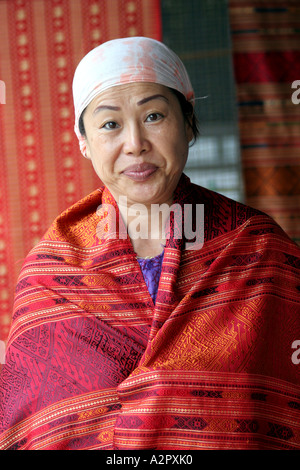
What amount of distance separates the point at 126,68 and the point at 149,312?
646 mm

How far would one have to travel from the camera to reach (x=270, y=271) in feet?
4.93

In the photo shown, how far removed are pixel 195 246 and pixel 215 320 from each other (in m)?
0.23

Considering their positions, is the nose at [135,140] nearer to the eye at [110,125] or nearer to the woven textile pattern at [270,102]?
the eye at [110,125]

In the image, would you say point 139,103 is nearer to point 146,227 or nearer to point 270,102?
point 146,227

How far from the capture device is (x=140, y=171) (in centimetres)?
141

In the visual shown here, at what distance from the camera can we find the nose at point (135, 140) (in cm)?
137

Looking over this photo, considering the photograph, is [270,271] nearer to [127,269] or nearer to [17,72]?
[127,269]

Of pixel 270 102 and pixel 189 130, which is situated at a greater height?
pixel 270 102

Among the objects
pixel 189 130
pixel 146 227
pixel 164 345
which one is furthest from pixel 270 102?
pixel 164 345

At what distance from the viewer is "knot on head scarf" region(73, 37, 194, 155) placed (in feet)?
4.58

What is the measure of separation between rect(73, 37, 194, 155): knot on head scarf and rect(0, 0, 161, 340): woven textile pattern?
170 centimetres

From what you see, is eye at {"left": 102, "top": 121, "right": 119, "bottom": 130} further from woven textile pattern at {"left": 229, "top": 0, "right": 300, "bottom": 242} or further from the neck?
woven textile pattern at {"left": 229, "top": 0, "right": 300, "bottom": 242}

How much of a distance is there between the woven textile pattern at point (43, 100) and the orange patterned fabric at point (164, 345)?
158 cm

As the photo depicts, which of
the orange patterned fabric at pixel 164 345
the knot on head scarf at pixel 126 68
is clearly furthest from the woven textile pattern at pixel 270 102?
the knot on head scarf at pixel 126 68
